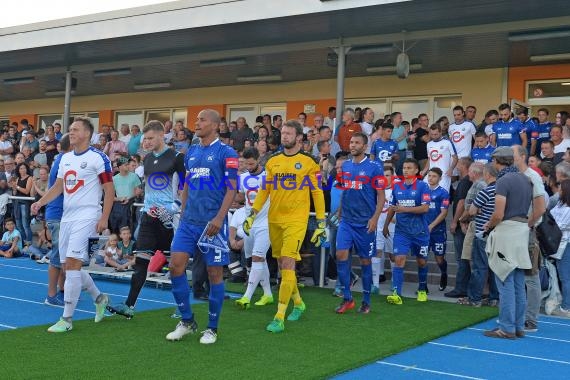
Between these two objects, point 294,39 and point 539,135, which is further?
point 294,39

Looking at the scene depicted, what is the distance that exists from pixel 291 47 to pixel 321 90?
14.4ft

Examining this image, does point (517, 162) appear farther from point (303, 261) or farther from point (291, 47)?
point (291, 47)

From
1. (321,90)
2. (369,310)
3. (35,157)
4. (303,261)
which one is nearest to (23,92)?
(35,157)

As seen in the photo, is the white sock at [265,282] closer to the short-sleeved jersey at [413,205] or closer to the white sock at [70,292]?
the short-sleeved jersey at [413,205]

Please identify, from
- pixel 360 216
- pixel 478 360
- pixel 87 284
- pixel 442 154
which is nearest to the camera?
pixel 478 360

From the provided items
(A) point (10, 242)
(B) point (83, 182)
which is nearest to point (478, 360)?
(B) point (83, 182)

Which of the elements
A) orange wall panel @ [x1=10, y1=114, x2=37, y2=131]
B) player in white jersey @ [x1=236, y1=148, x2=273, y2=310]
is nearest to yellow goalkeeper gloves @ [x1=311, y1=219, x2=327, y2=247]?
player in white jersey @ [x1=236, y1=148, x2=273, y2=310]

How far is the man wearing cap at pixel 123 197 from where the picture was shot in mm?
12277

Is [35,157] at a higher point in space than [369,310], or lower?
higher

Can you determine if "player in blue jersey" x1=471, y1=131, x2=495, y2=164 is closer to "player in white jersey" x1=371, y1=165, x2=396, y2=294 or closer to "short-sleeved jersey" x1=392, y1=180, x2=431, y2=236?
"player in white jersey" x1=371, y1=165, x2=396, y2=294

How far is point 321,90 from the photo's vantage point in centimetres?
1948

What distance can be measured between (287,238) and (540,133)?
855 centimetres

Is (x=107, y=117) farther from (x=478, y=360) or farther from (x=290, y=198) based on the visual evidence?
(x=478, y=360)

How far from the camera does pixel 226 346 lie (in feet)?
18.8
